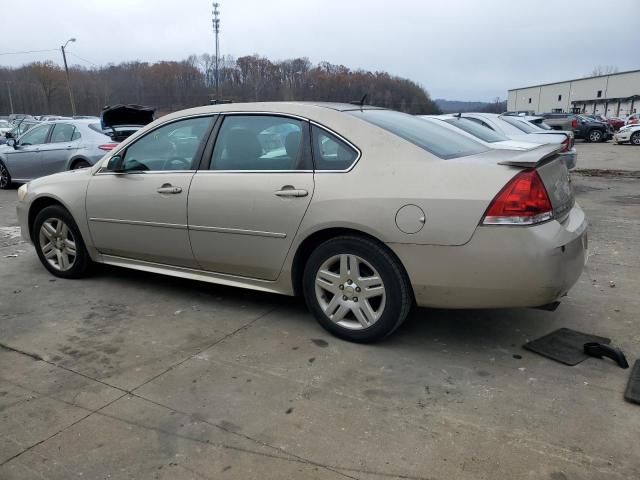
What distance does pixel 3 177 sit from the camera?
11703mm

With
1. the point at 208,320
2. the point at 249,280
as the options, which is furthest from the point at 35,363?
the point at 249,280

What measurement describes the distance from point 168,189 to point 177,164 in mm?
229

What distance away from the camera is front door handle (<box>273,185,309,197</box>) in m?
3.40

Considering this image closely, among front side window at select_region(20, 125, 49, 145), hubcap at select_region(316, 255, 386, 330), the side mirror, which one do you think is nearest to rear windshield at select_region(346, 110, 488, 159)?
hubcap at select_region(316, 255, 386, 330)

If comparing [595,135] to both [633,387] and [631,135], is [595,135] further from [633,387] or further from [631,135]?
[633,387]

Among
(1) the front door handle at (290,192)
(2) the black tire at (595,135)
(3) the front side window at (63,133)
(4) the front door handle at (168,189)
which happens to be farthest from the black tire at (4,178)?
(2) the black tire at (595,135)

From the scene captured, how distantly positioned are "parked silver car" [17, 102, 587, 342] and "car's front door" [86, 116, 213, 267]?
12 millimetres

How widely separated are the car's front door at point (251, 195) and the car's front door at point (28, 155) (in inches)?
324

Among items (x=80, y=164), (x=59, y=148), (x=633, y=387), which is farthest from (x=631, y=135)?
(x=633, y=387)

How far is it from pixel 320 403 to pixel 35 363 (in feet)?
6.07

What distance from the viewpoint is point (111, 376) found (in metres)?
3.11

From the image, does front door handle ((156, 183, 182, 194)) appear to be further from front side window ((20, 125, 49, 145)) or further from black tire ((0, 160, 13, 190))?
black tire ((0, 160, 13, 190))

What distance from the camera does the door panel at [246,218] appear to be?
3463 millimetres

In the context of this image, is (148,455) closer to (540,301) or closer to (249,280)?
(249,280)
